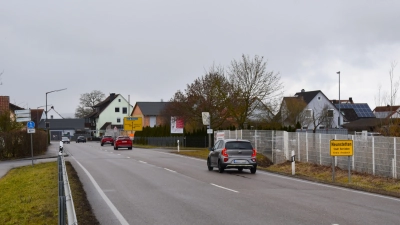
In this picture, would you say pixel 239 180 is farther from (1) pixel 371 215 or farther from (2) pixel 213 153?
(1) pixel 371 215

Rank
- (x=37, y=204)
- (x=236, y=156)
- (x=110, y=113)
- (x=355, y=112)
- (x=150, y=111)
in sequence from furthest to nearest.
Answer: (x=110, y=113)
(x=150, y=111)
(x=355, y=112)
(x=236, y=156)
(x=37, y=204)

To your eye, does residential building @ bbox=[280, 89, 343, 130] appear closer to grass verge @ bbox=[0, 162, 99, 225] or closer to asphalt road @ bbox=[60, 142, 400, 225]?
asphalt road @ bbox=[60, 142, 400, 225]

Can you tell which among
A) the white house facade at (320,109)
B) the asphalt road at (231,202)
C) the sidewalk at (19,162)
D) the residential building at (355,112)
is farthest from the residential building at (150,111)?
the asphalt road at (231,202)

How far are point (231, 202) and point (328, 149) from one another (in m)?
14.5

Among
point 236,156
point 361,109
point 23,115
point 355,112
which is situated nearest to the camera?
point 236,156

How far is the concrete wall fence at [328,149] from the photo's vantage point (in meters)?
22.2

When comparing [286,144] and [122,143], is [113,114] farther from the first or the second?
[286,144]

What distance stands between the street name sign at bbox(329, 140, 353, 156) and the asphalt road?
64.5 inches

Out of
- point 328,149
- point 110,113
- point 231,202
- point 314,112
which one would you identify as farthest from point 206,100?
point 110,113

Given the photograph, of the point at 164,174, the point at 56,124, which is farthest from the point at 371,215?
the point at 56,124

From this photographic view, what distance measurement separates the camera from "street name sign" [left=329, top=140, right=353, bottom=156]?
21.8 m

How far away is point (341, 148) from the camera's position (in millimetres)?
21875

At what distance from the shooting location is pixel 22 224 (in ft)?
38.3

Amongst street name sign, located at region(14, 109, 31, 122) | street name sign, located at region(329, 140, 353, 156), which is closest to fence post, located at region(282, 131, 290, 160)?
street name sign, located at region(329, 140, 353, 156)
